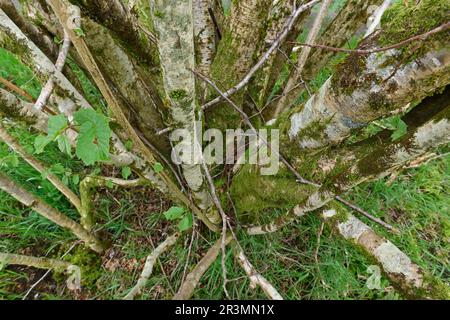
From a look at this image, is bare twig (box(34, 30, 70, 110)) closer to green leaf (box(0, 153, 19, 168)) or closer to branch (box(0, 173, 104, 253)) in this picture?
green leaf (box(0, 153, 19, 168))

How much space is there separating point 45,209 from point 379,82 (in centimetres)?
152

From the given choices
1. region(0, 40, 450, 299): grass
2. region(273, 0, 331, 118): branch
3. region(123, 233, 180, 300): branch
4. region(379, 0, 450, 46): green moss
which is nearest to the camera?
region(379, 0, 450, 46): green moss

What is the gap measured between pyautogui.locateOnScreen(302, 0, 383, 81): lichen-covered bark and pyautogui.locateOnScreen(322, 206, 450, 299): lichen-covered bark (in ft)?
2.64

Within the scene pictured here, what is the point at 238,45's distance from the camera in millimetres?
1312

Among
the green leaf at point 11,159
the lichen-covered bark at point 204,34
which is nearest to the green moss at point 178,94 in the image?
the lichen-covered bark at point 204,34

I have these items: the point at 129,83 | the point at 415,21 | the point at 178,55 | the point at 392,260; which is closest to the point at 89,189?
the point at 129,83

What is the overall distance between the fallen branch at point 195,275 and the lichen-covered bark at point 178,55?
0.70m

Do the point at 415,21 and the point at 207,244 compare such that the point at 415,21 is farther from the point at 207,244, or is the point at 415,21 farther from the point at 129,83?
the point at 207,244

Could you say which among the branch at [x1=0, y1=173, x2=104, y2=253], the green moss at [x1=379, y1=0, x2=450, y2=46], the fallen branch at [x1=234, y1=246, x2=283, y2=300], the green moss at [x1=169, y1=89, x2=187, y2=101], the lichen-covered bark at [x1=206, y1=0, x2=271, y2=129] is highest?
the lichen-covered bark at [x1=206, y1=0, x2=271, y2=129]

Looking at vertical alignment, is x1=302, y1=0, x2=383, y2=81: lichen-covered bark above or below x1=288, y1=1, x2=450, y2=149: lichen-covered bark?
above

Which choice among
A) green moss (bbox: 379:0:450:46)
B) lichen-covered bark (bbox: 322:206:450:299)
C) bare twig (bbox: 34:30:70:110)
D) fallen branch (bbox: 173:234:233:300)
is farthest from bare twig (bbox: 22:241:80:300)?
green moss (bbox: 379:0:450:46)

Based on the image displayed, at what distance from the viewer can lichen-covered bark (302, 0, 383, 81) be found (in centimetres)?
149

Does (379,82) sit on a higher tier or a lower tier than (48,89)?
lower

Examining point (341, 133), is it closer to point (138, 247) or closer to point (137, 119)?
point (137, 119)
